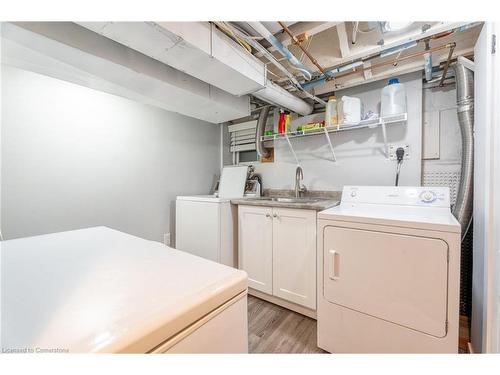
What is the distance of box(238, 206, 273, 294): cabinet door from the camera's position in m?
1.97

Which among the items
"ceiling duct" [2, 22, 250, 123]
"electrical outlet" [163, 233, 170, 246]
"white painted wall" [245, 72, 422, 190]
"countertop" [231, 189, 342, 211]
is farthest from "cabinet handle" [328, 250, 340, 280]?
"electrical outlet" [163, 233, 170, 246]

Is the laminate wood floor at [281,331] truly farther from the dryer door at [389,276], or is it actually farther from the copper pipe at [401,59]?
the copper pipe at [401,59]

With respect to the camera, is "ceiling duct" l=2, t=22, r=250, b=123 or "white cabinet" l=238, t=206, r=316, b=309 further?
"white cabinet" l=238, t=206, r=316, b=309

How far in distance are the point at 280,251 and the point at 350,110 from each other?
1496 mm

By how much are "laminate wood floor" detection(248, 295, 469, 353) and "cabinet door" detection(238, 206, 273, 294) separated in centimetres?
20

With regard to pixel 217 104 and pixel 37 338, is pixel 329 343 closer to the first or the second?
pixel 37 338

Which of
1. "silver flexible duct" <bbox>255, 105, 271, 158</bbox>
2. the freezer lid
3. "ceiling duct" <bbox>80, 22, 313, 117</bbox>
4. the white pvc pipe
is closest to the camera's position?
the freezer lid

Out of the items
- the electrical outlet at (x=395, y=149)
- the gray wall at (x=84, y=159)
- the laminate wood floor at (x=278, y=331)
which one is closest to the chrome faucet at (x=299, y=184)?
the electrical outlet at (x=395, y=149)

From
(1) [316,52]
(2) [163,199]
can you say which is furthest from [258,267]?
(1) [316,52]

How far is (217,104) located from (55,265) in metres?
1.77

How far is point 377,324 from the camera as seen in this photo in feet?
4.11

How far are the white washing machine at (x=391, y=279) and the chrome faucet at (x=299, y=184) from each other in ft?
3.13

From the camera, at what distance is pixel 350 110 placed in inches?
76.4

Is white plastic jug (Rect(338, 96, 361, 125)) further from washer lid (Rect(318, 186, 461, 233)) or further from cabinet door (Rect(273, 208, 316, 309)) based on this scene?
cabinet door (Rect(273, 208, 316, 309))
